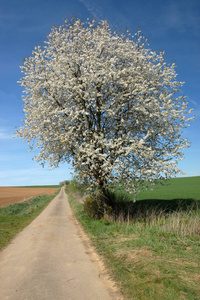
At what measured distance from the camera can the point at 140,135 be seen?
56.0 ft

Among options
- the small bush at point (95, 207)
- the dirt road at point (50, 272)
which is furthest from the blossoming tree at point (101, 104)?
the dirt road at point (50, 272)

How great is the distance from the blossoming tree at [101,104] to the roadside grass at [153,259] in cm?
385

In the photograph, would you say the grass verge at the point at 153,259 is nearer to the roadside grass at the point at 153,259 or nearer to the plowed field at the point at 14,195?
the roadside grass at the point at 153,259

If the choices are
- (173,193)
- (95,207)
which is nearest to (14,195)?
(173,193)

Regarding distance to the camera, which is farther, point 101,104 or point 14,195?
point 14,195

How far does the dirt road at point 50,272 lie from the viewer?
5754 millimetres

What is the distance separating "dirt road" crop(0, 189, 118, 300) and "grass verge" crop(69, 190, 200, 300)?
640 mm

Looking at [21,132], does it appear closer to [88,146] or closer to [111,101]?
[88,146]

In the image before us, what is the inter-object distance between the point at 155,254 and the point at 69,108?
11288mm

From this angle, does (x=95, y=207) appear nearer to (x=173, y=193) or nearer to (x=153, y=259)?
(x=153, y=259)

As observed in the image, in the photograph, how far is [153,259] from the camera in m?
7.80

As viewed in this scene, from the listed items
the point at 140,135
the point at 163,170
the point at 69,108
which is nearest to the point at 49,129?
the point at 69,108

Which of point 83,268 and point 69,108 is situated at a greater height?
point 69,108

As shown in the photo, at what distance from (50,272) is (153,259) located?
341cm
